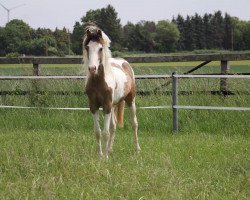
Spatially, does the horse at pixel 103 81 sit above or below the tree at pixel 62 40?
below

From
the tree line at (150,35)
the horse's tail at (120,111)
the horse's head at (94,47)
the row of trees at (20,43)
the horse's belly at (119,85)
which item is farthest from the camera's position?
the tree line at (150,35)

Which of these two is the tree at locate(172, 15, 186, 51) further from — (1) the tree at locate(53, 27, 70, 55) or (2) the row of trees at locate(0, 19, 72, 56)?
(2) the row of trees at locate(0, 19, 72, 56)

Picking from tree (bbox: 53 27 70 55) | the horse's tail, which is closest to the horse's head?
the horse's tail

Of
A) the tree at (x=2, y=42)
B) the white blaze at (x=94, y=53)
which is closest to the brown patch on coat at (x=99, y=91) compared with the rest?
the white blaze at (x=94, y=53)

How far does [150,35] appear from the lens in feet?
206

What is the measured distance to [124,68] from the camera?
7859mm

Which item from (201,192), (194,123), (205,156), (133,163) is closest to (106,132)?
(133,163)

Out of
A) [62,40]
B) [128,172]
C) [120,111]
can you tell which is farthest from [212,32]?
[128,172]

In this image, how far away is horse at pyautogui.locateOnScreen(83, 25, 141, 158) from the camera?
21.1 ft

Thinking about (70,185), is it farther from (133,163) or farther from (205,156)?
(205,156)

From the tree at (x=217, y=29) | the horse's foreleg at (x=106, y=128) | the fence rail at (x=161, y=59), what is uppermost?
the tree at (x=217, y=29)

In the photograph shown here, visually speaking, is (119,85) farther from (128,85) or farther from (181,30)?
(181,30)

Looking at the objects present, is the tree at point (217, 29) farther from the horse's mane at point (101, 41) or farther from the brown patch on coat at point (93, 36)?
the brown patch on coat at point (93, 36)

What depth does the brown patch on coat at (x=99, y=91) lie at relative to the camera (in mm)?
6738
